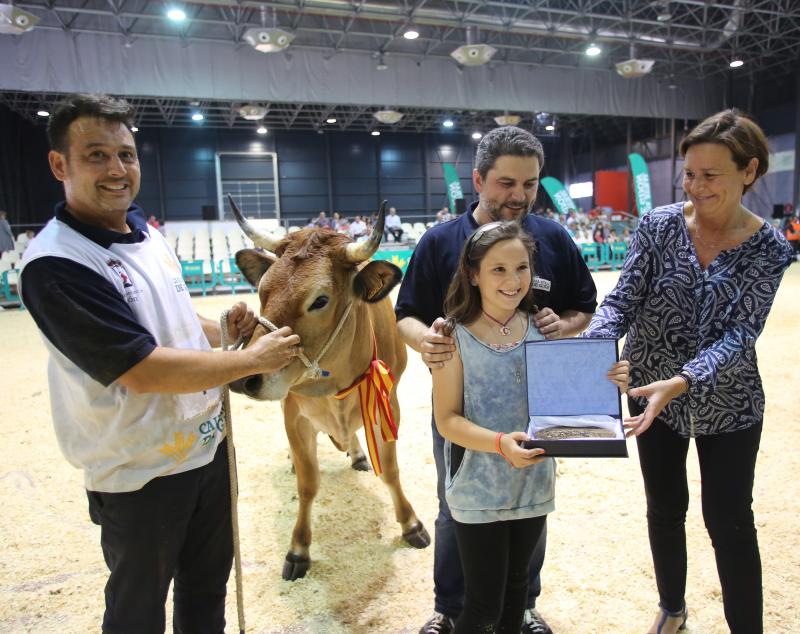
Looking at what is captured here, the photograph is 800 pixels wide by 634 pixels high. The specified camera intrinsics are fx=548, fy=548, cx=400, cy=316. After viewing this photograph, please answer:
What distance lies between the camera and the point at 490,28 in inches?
682

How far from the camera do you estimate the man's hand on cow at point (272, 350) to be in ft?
5.69

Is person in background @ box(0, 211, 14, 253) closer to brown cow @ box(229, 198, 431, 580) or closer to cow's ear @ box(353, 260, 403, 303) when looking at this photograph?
brown cow @ box(229, 198, 431, 580)

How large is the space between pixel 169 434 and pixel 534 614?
1767 millimetres

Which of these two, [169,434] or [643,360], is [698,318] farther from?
[169,434]

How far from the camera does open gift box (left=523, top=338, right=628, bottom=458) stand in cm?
159

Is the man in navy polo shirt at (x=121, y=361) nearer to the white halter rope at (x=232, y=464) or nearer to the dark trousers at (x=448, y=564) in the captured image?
the white halter rope at (x=232, y=464)

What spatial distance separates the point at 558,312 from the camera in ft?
7.48

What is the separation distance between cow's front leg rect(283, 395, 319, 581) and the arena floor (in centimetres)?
8

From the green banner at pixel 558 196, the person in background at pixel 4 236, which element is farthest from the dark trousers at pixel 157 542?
the green banner at pixel 558 196

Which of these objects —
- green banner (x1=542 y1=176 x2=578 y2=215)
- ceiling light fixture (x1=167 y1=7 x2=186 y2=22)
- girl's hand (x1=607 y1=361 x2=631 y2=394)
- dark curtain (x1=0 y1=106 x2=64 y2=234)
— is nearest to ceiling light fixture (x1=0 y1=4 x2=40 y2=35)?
ceiling light fixture (x1=167 y1=7 x2=186 y2=22)

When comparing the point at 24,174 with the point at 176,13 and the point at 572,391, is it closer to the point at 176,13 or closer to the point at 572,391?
the point at 176,13

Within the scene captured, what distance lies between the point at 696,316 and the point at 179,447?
1.87 m

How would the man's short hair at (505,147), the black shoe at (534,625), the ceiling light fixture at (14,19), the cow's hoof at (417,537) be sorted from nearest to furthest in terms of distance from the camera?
the man's short hair at (505,147)
the black shoe at (534,625)
the cow's hoof at (417,537)
the ceiling light fixture at (14,19)

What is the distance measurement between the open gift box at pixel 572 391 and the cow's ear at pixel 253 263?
1.57 m
